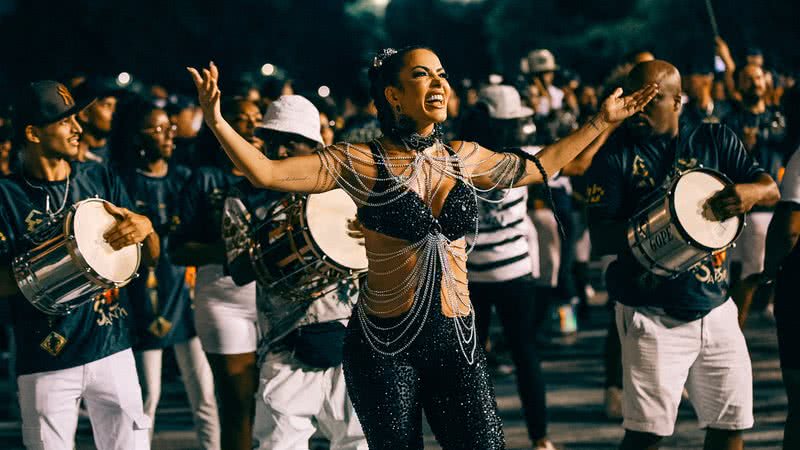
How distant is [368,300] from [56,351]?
4.56 feet

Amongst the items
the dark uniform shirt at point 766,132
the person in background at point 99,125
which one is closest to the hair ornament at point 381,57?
the person in background at point 99,125

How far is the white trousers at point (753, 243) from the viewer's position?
1002cm

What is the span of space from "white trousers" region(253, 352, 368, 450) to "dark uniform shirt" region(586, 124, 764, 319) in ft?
4.31

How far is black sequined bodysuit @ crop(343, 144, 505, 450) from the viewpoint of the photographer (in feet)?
15.3

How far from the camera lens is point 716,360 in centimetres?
589

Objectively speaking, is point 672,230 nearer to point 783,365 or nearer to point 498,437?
point 783,365

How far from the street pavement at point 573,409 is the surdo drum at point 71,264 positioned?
2692 mm

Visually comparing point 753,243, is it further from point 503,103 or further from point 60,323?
point 60,323

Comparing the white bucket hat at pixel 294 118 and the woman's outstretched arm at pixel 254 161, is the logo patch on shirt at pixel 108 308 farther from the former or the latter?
the woman's outstretched arm at pixel 254 161

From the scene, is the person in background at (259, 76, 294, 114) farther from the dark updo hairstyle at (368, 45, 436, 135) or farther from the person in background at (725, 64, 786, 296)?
the dark updo hairstyle at (368, 45, 436, 135)

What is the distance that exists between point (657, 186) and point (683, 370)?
81cm

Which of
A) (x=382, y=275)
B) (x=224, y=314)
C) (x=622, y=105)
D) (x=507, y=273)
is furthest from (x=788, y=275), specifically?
(x=224, y=314)

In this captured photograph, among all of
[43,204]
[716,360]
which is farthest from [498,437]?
[43,204]

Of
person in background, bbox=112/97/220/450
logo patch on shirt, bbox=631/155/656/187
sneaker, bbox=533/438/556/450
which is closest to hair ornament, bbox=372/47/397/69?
logo patch on shirt, bbox=631/155/656/187
